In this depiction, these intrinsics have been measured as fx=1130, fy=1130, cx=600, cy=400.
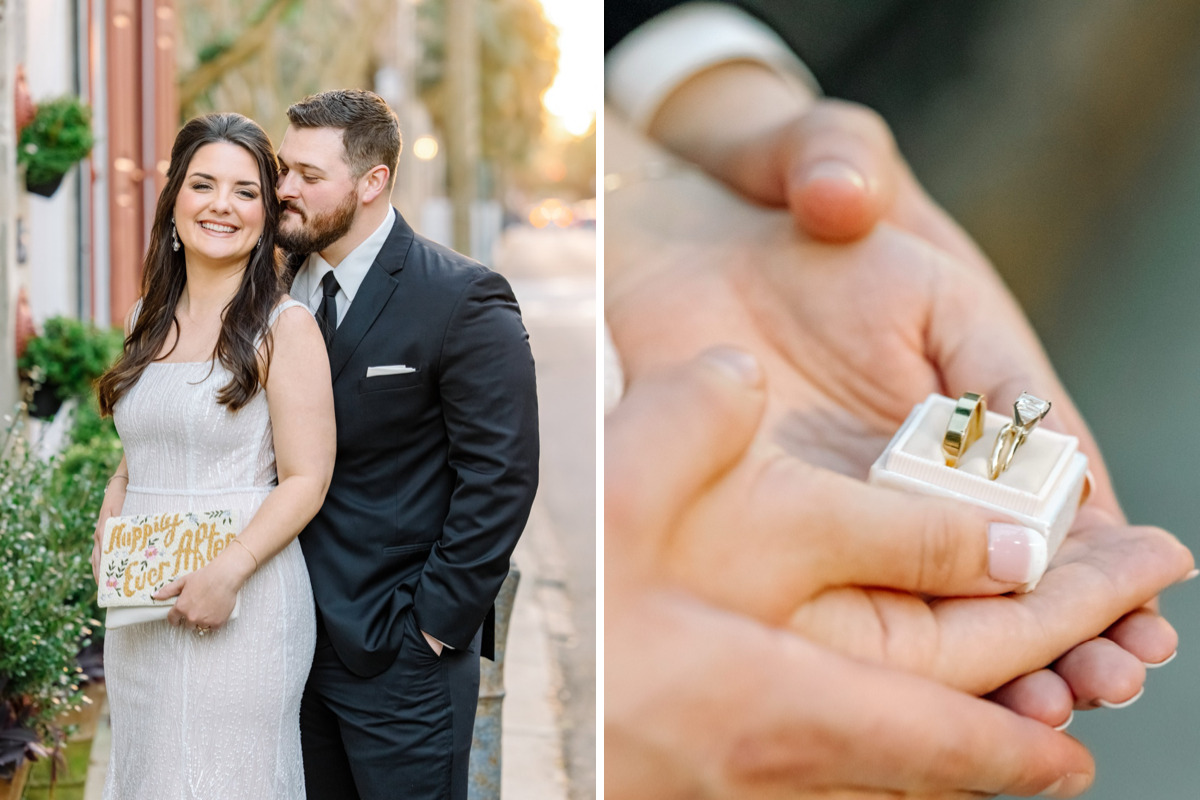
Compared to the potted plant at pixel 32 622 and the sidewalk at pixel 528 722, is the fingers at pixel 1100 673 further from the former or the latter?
the potted plant at pixel 32 622

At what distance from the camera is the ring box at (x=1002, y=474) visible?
1.40m

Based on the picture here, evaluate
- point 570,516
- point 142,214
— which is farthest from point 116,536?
point 570,516

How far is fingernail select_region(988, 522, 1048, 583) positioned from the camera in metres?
1.38

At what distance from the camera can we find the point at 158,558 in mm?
1424

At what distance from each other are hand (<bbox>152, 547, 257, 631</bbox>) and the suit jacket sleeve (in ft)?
0.77

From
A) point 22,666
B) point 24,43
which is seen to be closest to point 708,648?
point 22,666

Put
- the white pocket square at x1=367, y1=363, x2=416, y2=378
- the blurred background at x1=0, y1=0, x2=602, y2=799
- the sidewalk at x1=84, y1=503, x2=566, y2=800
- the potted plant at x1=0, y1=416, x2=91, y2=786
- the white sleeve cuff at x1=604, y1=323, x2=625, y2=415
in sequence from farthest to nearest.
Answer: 1. the blurred background at x1=0, y1=0, x2=602, y2=799
2. the sidewalk at x1=84, y1=503, x2=566, y2=800
3. the potted plant at x1=0, y1=416, x2=91, y2=786
4. the white sleeve cuff at x1=604, y1=323, x2=625, y2=415
5. the white pocket square at x1=367, y1=363, x2=416, y2=378

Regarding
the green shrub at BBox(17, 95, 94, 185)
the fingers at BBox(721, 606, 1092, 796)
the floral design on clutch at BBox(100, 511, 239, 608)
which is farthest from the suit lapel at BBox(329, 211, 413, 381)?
the green shrub at BBox(17, 95, 94, 185)

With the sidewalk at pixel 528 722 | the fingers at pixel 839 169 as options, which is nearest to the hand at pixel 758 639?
the fingers at pixel 839 169

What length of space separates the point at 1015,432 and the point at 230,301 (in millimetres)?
1006

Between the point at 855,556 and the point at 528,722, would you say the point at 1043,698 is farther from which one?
the point at 528,722

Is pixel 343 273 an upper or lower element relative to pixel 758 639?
upper

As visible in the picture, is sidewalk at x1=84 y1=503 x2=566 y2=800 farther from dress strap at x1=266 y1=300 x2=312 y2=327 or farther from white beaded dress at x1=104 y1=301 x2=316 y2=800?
dress strap at x1=266 y1=300 x2=312 y2=327

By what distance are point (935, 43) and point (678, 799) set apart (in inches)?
41.6
